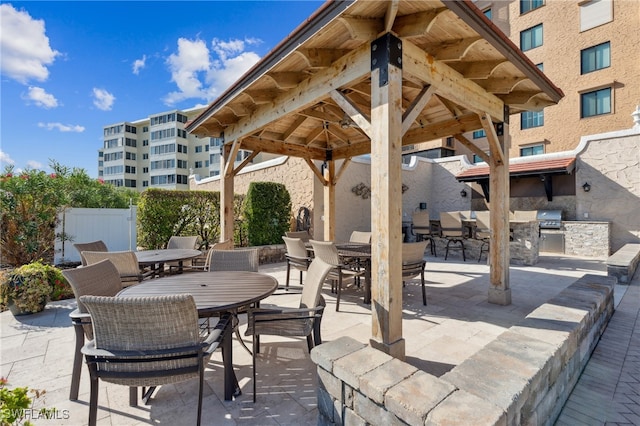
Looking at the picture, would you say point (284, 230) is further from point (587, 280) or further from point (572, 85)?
point (572, 85)

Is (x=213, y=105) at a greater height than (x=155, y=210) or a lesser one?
greater

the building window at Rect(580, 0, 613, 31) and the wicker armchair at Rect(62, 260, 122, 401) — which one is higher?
the building window at Rect(580, 0, 613, 31)

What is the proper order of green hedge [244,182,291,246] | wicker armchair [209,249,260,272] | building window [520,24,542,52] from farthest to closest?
building window [520,24,542,52]
green hedge [244,182,291,246]
wicker armchair [209,249,260,272]

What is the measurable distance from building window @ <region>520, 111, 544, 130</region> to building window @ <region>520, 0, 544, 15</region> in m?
4.87

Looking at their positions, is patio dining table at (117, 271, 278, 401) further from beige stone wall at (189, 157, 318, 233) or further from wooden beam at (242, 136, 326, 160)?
beige stone wall at (189, 157, 318, 233)

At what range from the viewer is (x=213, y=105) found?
14.7ft

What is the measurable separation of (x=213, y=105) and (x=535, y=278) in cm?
662

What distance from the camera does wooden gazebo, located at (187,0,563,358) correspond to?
2.44 m

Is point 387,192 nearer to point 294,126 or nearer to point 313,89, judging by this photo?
point 313,89

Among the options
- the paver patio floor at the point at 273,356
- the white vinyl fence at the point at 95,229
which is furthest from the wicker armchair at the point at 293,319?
the white vinyl fence at the point at 95,229

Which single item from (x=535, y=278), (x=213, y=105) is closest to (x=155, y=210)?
(x=213, y=105)

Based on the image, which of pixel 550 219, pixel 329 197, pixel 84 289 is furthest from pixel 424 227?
pixel 84 289

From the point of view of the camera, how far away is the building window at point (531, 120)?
1367 cm

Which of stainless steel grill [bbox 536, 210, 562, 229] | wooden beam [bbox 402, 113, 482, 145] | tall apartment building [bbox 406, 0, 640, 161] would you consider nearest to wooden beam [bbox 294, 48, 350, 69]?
wooden beam [bbox 402, 113, 482, 145]
